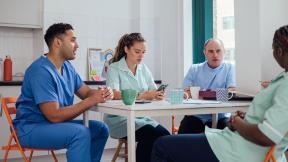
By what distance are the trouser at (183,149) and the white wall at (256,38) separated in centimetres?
99

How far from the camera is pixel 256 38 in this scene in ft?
8.39

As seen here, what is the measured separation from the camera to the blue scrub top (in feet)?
7.32

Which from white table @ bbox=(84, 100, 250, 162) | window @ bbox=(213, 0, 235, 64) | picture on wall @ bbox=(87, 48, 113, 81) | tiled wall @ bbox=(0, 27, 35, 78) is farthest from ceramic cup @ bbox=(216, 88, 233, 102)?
tiled wall @ bbox=(0, 27, 35, 78)

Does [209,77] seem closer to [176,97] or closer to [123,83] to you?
[123,83]

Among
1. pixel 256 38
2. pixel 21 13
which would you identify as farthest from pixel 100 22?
pixel 256 38

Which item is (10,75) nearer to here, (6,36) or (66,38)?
(6,36)

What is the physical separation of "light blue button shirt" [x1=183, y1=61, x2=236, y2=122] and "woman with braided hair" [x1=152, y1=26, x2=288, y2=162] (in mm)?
1280

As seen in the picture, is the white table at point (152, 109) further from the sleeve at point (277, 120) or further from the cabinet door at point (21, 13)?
the cabinet door at point (21, 13)

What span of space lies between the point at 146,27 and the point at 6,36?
1.53m

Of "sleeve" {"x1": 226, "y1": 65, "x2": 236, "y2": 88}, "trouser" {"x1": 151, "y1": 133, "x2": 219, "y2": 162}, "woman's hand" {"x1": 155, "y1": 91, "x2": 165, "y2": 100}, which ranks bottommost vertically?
"trouser" {"x1": 151, "y1": 133, "x2": 219, "y2": 162}

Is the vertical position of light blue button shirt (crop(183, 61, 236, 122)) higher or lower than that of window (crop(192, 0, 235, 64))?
lower

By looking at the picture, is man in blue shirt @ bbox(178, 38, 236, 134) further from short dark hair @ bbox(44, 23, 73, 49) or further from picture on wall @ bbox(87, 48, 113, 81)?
picture on wall @ bbox(87, 48, 113, 81)

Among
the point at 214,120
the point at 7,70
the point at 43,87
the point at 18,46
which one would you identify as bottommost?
the point at 214,120

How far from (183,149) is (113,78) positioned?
124 cm
